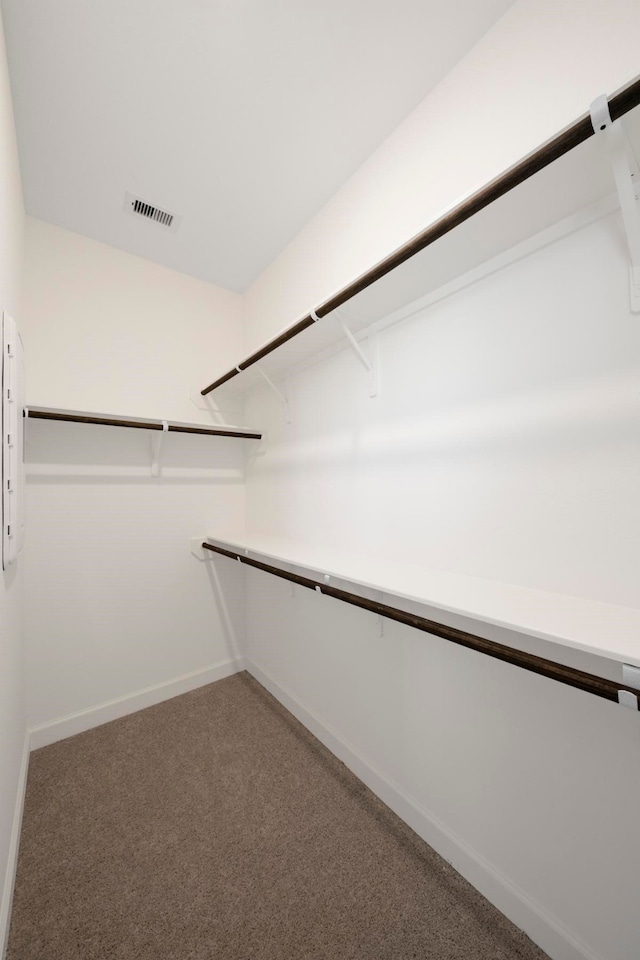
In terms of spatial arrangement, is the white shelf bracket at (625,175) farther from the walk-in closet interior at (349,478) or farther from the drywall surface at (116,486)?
the drywall surface at (116,486)

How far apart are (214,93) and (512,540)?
1.80 metres

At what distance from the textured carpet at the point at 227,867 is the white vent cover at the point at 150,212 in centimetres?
263

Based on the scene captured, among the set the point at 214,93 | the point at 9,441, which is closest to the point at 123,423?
the point at 9,441

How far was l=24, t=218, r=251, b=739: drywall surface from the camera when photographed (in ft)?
5.92

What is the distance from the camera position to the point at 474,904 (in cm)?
109

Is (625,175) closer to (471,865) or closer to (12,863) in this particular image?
(471,865)

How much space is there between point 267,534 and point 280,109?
192 centimetres

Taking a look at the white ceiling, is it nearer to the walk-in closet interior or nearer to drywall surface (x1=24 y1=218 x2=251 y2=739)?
the walk-in closet interior

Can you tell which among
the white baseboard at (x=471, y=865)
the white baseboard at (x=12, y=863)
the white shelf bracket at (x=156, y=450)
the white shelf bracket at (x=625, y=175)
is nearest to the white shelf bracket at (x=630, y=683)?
the white shelf bracket at (x=625, y=175)

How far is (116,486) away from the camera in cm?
201

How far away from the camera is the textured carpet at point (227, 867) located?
101cm

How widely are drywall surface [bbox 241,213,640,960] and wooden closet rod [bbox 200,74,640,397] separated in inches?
12.3

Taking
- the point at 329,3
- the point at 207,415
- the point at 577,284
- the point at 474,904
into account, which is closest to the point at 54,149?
the point at 329,3

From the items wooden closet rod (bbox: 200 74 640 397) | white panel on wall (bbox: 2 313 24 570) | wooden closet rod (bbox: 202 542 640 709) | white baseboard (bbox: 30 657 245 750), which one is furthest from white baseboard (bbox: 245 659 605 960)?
wooden closet rod (bbox: 200 74 640 397)
